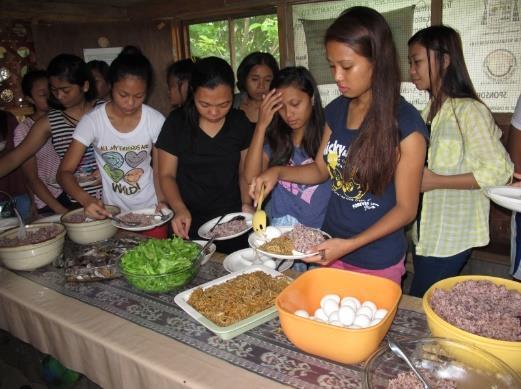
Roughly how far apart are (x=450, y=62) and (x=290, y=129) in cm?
87

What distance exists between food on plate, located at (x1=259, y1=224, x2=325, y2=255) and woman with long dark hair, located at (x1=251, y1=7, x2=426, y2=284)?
8 centimetres

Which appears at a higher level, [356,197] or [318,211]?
[356,197]

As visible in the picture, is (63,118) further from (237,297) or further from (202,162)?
(237,297)

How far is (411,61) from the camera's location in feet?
7.33

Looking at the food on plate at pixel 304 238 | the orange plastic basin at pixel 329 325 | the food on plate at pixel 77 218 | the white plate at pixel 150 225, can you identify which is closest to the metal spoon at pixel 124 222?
the white plate at pixel 150 225

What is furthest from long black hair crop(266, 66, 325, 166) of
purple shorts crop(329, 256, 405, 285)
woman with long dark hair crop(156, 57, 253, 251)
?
purple shorts crop(329, 256, 405, 285)

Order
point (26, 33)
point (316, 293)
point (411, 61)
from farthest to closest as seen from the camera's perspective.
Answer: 1. point (26, 33)
2. point (411, 61)
3. point (316, 293)

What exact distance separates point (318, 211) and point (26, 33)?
4120 millimetres

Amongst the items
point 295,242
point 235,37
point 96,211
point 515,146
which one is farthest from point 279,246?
point 235,37

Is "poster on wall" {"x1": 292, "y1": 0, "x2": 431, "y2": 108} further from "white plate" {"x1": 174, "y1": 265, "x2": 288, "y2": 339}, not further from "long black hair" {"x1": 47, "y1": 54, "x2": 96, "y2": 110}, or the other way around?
"white plate" {"x1": 174, "y1": 265, "x2": 288, "y2": 339}

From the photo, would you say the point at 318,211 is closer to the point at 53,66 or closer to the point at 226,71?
the point at 226,71

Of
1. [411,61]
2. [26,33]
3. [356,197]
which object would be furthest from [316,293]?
[26,33]

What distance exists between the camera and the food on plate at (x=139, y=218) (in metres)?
2.14

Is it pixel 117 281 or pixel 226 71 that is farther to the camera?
pixel 226 71
